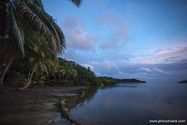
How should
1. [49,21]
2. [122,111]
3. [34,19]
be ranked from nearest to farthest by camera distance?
[34,19] < [49,21] < [122,111]

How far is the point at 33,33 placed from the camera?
21.1 ft

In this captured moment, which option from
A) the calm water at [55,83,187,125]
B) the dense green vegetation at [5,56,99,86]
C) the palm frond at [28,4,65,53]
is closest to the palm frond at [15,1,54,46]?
the palm frond at [28,4,65,53]

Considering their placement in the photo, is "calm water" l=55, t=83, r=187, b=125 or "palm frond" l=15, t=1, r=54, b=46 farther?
"palm frond" l=15, t=1, r=54, b=46

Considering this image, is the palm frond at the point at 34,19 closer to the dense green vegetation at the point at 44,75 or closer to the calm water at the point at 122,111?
the calm water at the point at 122,111

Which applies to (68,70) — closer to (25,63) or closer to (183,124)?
(25,63)

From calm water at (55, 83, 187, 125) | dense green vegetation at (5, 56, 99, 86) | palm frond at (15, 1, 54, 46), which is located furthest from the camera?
dense green vegetation at (5, 56, 99, 86)

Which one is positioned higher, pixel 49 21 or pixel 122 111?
pixel 49 21

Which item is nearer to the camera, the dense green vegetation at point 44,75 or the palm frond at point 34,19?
the palm frond at point 34,19

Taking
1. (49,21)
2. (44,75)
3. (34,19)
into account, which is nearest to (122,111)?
(49,21)

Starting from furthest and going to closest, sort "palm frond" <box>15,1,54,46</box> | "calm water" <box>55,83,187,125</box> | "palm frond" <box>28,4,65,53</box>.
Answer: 1. "palm frond" <box>28,4,65,53</box>
2. "palm frond" <box>15,1,54,46</box>
3. "calm water" <box>55,83,187,125</box>

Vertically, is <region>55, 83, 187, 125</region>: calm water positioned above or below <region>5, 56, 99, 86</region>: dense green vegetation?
below

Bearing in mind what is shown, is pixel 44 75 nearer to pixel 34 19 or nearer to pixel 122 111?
pixel 34 19

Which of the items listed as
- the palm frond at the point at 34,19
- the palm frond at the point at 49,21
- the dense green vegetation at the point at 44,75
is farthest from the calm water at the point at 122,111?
the dense green vegetation at the point at 44,75

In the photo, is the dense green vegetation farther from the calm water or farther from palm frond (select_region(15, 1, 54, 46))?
palm frond (select_region(15, 1, 54, 46))
